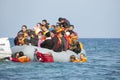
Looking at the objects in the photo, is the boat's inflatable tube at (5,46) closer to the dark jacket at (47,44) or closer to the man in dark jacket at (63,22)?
the dark jacket at (47,44)

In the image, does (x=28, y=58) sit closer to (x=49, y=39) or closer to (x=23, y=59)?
(x=23, y=59)

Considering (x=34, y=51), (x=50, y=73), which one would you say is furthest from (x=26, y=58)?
(x=50, y=73)

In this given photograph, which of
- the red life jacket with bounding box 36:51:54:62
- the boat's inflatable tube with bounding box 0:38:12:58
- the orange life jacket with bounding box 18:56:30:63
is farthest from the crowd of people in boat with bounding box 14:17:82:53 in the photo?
the boat's inflatable tube with bounding box 0:38:12:58

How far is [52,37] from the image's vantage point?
22.0m

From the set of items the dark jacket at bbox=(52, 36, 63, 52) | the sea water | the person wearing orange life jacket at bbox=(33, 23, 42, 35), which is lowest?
the sea water

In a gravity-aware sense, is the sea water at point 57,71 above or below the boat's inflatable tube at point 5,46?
Answer: below

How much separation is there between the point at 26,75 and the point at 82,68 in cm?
356

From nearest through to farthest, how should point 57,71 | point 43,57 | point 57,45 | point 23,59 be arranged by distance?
point 57,71, point 23,59, point 43,57, point 57,45

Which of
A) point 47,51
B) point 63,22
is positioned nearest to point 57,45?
point 47,51

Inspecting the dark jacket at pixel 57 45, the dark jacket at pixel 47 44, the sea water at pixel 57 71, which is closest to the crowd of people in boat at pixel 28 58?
the sea water at pixel 57 71

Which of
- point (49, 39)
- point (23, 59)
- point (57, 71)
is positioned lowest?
point (57, 71)

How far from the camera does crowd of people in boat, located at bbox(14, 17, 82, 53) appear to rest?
22281mm

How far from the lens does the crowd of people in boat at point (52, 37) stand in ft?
73.1

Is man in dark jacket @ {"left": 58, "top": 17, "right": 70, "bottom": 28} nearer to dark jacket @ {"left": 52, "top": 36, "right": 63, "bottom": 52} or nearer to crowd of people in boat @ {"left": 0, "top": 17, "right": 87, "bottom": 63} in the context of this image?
crowd of people in boat @ {"left": 0, "top": 17, "right": 87, "bottom": 63}
